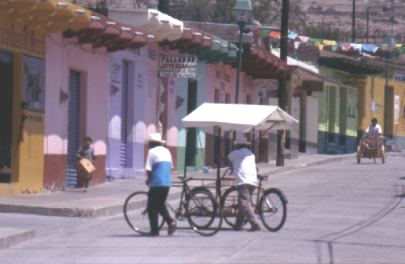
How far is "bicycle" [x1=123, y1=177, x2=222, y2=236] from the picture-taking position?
748 inches

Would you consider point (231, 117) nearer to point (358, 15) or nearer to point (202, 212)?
point (202, 212)

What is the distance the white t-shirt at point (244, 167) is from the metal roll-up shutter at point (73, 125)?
29.5 ft

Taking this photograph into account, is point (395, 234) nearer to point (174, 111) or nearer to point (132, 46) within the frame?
point (132, 46)

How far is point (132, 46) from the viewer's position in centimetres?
2984

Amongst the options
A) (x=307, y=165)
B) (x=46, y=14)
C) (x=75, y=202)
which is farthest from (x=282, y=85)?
(x=46, y=14)

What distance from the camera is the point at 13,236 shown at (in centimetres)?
1762

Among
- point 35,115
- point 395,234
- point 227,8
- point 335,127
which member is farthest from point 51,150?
point 227,8

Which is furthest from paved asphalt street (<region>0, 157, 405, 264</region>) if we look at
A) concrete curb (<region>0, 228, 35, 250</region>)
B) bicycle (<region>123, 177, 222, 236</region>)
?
bicycle (<region>123, 177, 222, 236</region>)

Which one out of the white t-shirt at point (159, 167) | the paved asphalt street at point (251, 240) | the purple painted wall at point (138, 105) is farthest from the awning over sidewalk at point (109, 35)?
the white t-shirt at point (159, 167)

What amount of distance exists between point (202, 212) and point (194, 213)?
0.48ft

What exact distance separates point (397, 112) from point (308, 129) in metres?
16.4

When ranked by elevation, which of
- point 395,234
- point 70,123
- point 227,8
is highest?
point 227,8

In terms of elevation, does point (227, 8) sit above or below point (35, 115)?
above

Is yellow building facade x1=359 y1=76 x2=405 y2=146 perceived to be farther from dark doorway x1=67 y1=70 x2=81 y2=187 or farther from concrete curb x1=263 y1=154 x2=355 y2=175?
dark doorway x1=67 y1=70 x2=81 y2=187
